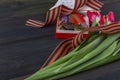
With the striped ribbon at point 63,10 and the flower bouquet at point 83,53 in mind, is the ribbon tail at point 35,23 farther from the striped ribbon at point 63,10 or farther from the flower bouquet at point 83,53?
the flower bouquet at point 83,53

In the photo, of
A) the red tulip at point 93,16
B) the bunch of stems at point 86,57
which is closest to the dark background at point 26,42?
the bunch of stems at point 86,57

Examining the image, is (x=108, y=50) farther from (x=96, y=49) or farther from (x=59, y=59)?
(x=59, y=59)

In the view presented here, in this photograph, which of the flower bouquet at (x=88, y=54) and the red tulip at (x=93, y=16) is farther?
the red tulip at (x=93, y=16)

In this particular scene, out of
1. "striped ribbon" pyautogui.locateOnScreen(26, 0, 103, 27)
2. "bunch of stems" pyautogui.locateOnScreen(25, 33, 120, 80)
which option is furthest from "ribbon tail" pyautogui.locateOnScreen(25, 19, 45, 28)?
"bunch of stems" pyautogui.locateOnScreen(25, 33, 120, 80)

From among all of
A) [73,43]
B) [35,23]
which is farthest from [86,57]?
[35,23]

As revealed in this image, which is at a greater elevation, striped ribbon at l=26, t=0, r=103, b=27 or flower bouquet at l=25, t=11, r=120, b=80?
striped ribbon at l=26, t=0, r=103, b=27

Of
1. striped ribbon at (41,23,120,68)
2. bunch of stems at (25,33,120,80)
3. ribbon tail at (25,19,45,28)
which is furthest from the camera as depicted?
ribbon tail at (25,19,45,28)

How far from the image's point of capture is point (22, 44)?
142 centimetres

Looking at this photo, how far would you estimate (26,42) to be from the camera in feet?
4.71

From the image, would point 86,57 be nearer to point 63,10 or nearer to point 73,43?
point 73,43

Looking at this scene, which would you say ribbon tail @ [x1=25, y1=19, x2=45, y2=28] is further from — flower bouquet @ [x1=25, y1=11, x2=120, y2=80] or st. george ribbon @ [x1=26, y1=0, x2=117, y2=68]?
flower bouquet @ [x1=25, y1=11, x2=120, y2=80]

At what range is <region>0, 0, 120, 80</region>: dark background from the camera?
117 centimetres

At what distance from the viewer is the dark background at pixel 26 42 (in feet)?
3.83

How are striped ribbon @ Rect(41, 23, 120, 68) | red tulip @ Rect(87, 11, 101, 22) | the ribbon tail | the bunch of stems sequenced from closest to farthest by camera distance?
the bunch of stems
striped ribbon @ Rect(41, 23, 120, 68)
red tulip @ Rect(87, 11, 101, 22)
the ribbon tail
